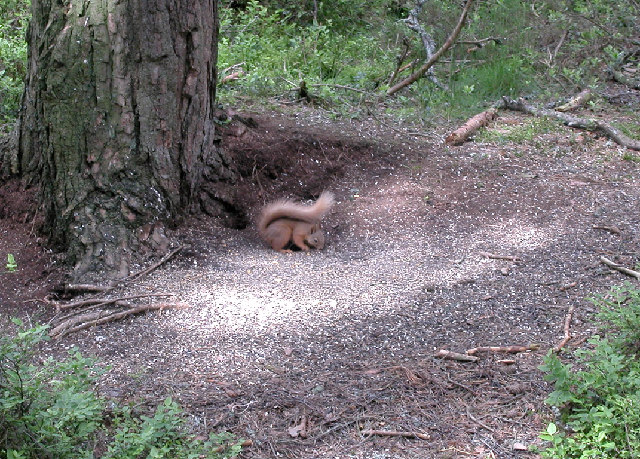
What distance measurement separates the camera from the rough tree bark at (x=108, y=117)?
13.8 feet

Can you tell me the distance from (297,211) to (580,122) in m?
3.49

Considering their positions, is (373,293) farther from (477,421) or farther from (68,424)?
(68,424)

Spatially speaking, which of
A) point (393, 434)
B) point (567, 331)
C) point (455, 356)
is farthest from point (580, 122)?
point (393, 434)

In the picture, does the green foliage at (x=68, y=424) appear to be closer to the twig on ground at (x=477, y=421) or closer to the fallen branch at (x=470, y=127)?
the twig on ground at (x=477, y=421)

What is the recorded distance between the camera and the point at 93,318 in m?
3.79

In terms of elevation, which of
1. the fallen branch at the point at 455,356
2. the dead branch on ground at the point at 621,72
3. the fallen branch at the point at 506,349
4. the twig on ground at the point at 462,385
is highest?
the dead branch on ground at the point at 621,72

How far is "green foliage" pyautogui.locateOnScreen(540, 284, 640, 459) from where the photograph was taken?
2900mm

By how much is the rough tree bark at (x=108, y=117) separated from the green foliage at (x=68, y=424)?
150 cm

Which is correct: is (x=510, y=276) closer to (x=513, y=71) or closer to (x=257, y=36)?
(x=513, y=71)

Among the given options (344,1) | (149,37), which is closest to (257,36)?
(344,1)

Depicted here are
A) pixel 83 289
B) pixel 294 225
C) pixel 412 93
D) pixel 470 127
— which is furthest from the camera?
pixel 412 93

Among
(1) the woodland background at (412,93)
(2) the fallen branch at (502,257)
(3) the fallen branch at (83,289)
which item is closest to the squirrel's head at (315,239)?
(2) the fallen branch at (502,257)

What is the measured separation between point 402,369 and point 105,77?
2515mm

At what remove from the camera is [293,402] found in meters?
3.22
